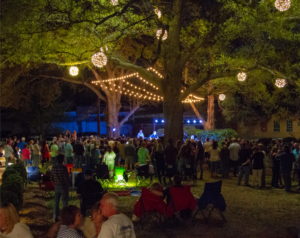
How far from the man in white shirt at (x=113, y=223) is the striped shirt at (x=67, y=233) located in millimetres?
320

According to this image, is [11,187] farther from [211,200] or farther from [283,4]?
[283,4]

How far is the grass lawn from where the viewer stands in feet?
22.2

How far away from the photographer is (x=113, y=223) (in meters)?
3.37

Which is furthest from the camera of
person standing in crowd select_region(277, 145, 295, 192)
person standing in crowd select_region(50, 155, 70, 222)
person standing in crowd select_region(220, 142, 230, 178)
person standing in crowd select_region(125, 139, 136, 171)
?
person standing in crowd select_region(125, 139, 136, 171)

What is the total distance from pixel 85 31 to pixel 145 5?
274 centimetres

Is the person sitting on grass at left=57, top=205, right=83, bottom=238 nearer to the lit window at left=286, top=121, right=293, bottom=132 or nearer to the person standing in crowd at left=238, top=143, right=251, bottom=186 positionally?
the person standing in crowd at left=238, top=143, right=251, bottom=186

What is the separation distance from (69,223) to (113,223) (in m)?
0.55

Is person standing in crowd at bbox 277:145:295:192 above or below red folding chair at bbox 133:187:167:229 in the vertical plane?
above

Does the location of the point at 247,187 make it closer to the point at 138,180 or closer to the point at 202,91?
the point at 138,180

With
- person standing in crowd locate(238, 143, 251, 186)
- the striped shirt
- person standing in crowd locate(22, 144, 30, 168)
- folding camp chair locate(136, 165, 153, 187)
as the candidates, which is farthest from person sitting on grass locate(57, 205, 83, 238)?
person standing in crowd locate(22, 144, 30, 168)

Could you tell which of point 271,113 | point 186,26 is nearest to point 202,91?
point 186,26

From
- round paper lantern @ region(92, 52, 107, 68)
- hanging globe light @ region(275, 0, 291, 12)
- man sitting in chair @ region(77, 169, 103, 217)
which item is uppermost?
hanging globe light @ region(275, 0, 291, 12)

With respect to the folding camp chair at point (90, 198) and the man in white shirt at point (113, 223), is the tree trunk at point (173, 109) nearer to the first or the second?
the folding camp chair at point (90, 198)

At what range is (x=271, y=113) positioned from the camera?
114ft
